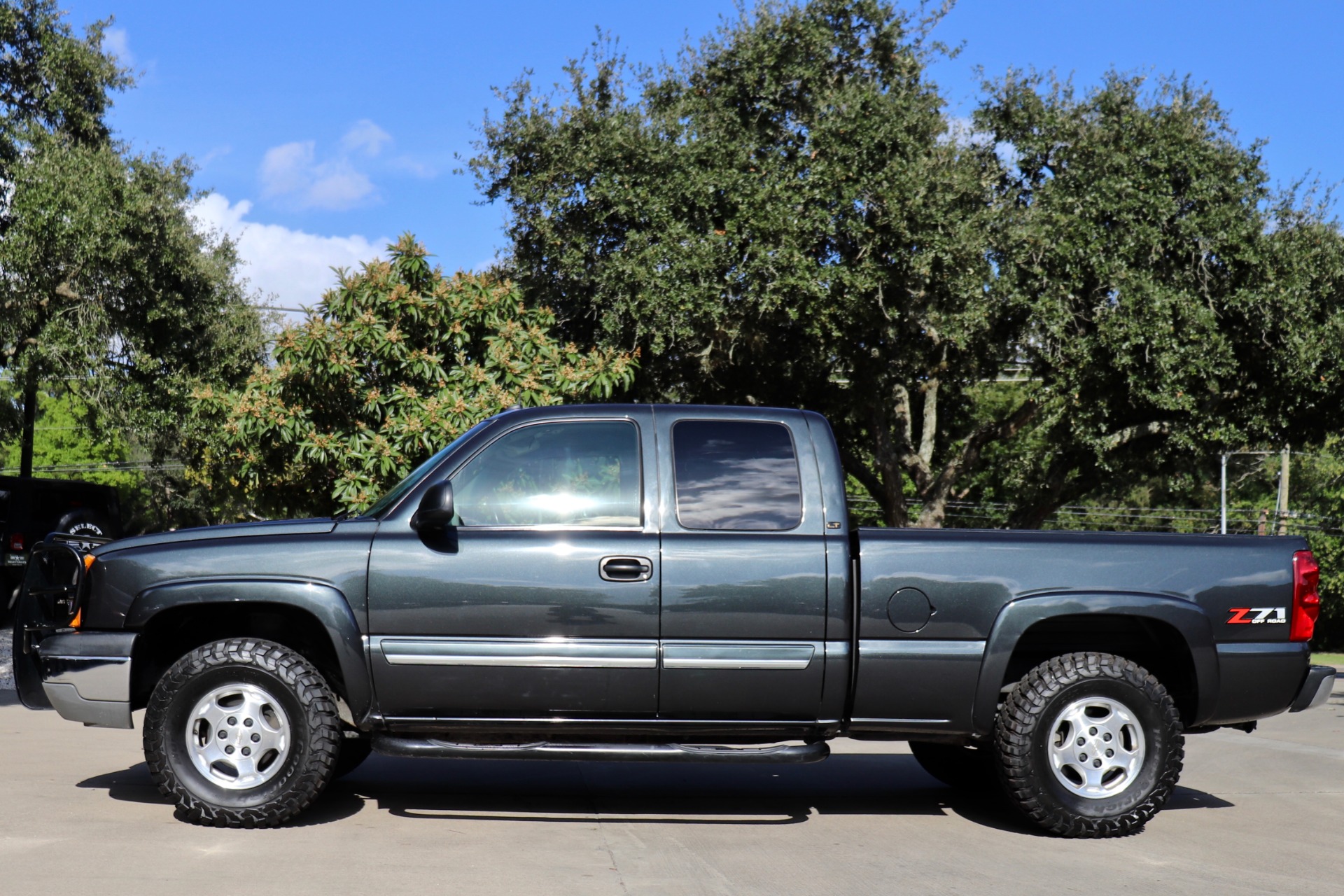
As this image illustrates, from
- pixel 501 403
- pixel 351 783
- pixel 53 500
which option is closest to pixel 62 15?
pixel 53 500

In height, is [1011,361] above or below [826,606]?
above

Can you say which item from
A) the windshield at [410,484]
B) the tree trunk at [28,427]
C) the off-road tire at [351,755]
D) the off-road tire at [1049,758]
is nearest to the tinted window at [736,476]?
the windshield at [410,484]

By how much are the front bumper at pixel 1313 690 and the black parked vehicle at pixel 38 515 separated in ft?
48.7

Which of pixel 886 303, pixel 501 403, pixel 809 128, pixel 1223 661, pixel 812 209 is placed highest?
pixel 809 128

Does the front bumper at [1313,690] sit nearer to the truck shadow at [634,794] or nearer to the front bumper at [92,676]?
the truck shadow at [634,794]

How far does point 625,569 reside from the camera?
571 cm

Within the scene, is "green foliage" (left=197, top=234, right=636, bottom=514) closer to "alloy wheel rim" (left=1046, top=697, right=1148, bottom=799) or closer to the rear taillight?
"alloy wheel rim" (left=1046, top=697, right=1148, bottom=799)

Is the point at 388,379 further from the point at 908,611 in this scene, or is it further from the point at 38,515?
the point at 908,611

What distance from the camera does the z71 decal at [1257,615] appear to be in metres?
5.95

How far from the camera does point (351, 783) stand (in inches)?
277

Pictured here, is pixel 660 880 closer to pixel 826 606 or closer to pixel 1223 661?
pixel 826 606

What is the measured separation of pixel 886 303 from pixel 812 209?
177 centimetres

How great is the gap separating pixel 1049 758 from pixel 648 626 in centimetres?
203

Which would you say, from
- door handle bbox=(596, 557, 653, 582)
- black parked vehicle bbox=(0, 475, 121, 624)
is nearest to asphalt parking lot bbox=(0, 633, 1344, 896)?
door handle bbox=(596, 557, 653, 582)
